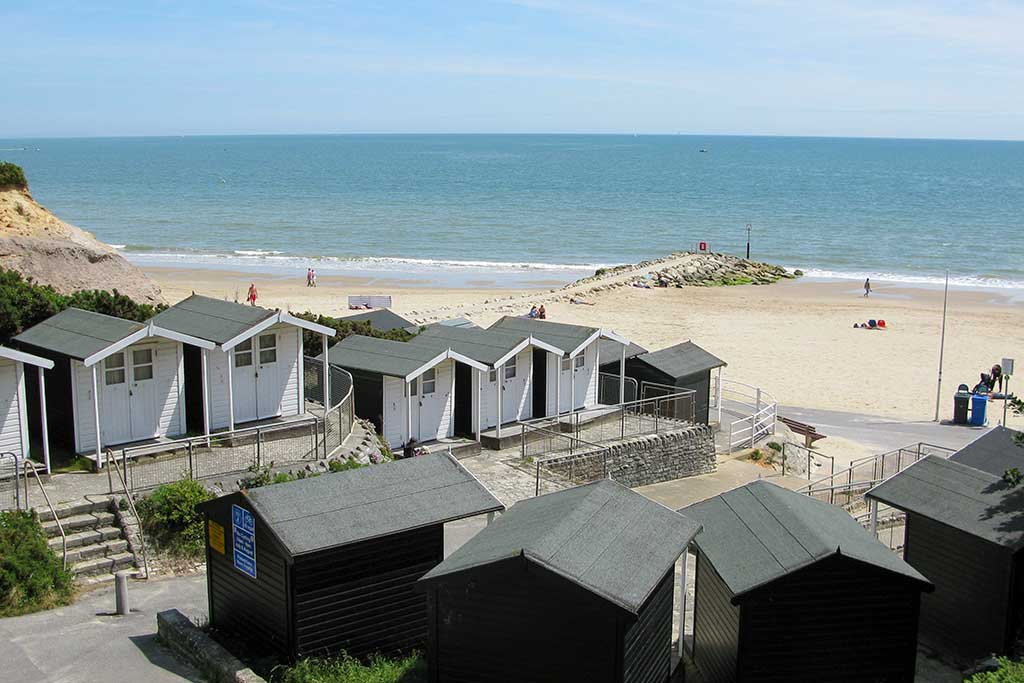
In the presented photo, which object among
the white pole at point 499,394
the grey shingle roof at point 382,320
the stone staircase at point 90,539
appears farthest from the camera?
the grey shingle roof at point 382,320

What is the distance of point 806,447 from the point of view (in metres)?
28.0

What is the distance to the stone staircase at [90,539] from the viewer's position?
1544 cm

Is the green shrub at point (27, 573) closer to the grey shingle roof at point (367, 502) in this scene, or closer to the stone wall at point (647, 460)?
the grey shingle roof at point (367, 502)

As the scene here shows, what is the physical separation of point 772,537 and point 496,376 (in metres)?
12.5

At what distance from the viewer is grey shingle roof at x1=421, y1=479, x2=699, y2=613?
10.3 m

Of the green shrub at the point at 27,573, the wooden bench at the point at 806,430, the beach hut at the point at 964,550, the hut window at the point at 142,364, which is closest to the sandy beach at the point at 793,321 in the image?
the wooden bench at the point at 806,430

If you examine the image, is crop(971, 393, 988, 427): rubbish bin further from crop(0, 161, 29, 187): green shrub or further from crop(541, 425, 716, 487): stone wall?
crop(0, 161, 29, 187): green shrub

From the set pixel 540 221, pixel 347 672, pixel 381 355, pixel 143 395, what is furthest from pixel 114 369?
pixel 540 221

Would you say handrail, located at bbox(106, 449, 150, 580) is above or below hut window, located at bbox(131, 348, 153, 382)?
below

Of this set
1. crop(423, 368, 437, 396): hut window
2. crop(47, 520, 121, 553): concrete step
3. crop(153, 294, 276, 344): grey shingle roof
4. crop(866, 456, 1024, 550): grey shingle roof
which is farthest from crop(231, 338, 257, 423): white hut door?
crop(866, 456, 1024, 550): grey shingle roof

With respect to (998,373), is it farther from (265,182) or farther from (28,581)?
(265,182)

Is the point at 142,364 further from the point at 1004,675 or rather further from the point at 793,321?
the point at 793,321

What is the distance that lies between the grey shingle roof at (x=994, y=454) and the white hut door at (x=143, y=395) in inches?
554

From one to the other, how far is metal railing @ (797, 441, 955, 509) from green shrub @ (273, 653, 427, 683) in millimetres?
9972
